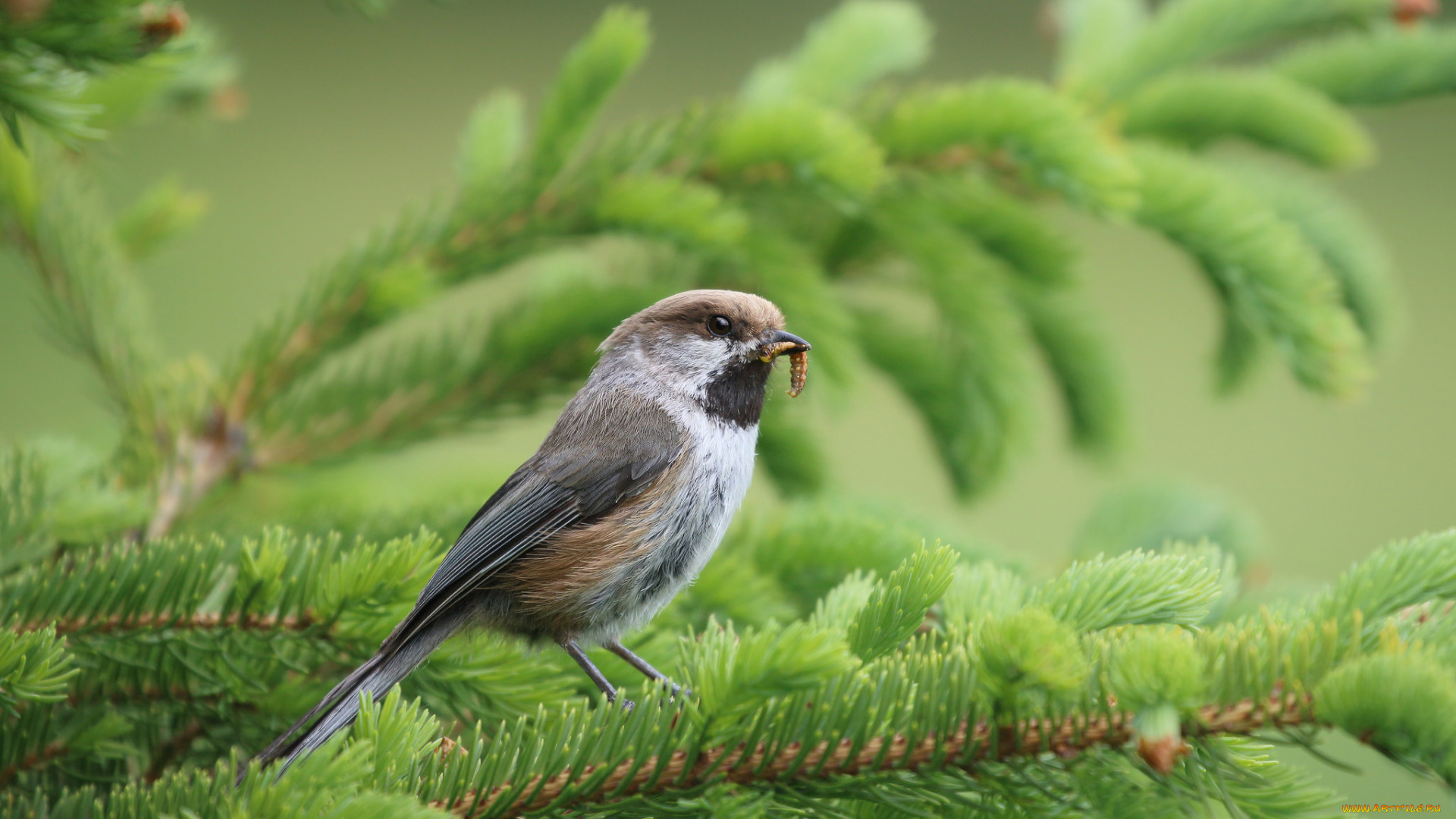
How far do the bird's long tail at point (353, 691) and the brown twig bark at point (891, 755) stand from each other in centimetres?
22

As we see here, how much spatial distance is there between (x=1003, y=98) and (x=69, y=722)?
163cm

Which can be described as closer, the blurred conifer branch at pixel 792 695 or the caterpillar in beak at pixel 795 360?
the blurred conifer branch at pixel 792 695

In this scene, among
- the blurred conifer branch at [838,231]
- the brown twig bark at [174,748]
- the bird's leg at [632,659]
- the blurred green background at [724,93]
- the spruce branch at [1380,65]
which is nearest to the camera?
the brown twig bark at [174,748]

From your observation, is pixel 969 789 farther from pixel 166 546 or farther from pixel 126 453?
pixel 126 453

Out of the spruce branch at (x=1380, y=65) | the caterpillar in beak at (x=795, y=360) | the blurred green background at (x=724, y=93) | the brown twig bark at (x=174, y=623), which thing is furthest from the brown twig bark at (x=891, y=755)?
the blurred green background at (x=724, y=93)

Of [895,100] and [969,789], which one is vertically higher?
[895,100]

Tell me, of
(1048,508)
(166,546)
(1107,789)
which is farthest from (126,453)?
(1048,508)

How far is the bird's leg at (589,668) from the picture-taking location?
1.32m

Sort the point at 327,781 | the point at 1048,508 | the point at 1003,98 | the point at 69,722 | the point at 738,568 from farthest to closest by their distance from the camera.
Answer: the point at 1048,508, the point at 1003,98, the point at 738,568, the point at 69,722, the point at 327,781

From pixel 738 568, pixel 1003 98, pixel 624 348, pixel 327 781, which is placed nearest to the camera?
pixel 327 781

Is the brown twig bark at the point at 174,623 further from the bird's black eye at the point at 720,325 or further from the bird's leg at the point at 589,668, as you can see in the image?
the bird's black eye at the point at 720,325

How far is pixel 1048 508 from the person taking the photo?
5.51 m

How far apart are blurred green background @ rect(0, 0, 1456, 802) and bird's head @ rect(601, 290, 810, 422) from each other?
3.56 m

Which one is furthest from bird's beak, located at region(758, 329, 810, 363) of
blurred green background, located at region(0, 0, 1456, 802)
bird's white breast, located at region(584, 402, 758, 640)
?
blurred green background, located at region(0, 0, 1456, 802)
